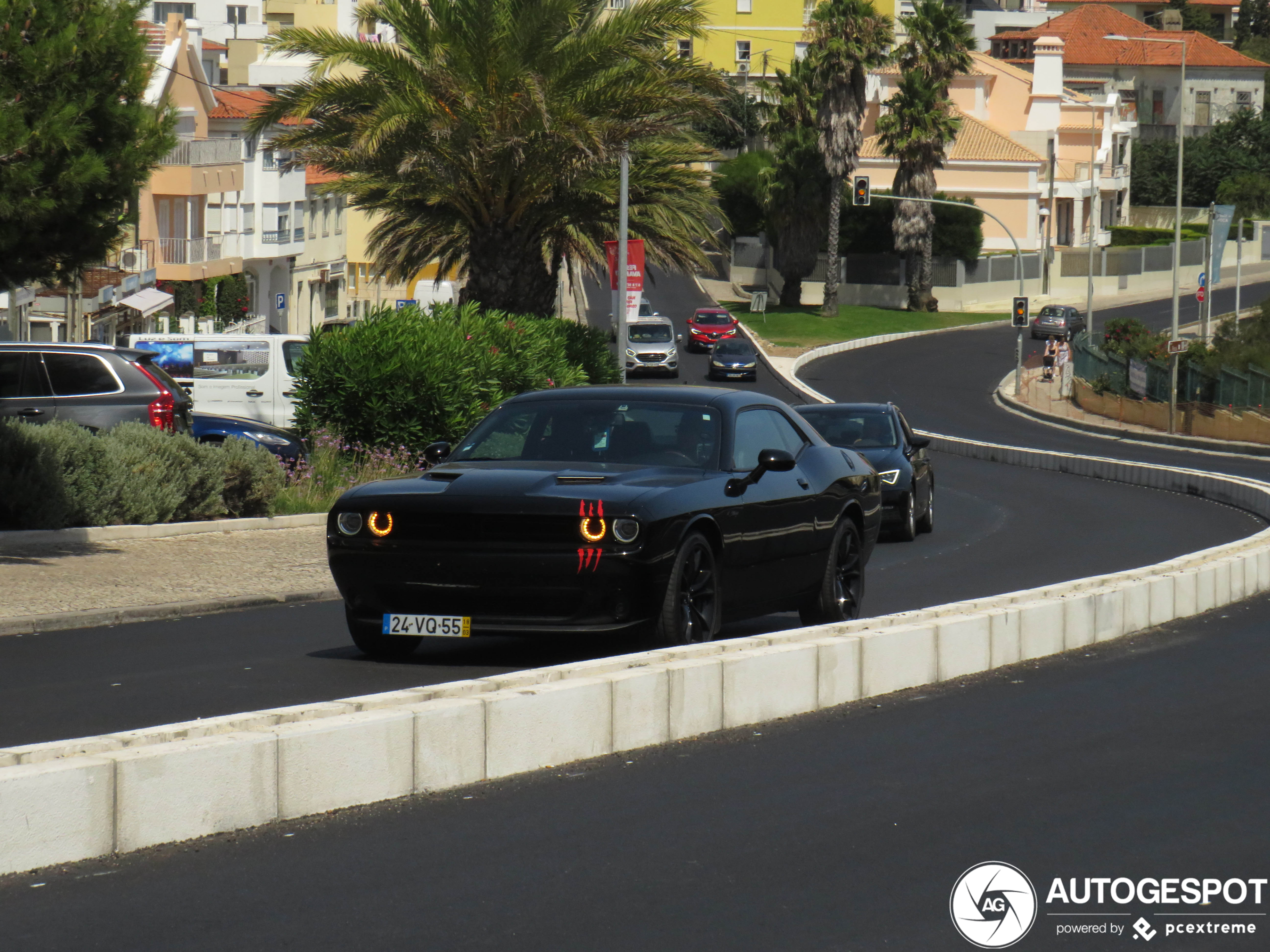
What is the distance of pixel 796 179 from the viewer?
271 feet

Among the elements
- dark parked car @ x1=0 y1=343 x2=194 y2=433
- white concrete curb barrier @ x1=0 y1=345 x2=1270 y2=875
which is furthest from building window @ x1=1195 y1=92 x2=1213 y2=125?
white concrete curb barrier @ x1=0 y1=345 x2=1270 y2=875

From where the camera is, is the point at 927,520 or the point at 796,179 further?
the point at 796,179

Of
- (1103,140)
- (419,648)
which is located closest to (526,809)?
(419,648)

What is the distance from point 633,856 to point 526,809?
72 centimetres

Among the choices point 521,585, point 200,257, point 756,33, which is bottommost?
point 521,585

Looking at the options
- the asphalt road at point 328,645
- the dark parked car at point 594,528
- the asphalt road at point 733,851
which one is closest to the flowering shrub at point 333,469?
the asphalt road at point 328,645

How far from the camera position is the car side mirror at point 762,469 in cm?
1014

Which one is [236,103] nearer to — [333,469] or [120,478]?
[333,469]

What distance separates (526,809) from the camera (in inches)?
258

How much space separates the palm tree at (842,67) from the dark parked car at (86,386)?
6114 centimetres

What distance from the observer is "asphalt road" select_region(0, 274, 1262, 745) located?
8781 mm

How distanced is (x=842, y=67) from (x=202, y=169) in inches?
1209

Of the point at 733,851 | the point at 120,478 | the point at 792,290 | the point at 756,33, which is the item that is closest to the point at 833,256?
the point at 792,290

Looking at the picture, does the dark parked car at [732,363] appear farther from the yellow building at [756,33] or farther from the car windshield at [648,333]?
the yellow building at [756,33]
